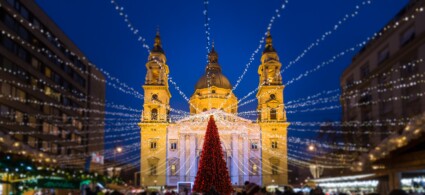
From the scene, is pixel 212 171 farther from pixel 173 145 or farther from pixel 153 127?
pixel 173 145

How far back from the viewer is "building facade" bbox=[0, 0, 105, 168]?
45.1 metres

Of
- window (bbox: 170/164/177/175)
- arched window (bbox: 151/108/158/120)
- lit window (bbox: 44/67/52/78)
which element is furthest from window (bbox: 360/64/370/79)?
lit window (bbox: 44/67/52/78)

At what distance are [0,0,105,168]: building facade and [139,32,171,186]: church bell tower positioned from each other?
7978 millimetres

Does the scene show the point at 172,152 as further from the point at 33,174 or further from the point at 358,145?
the point at 33,174

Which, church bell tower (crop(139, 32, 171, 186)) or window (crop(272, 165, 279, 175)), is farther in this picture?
window (crop(272, 165, 279, 175))

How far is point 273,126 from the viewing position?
68.5 metres

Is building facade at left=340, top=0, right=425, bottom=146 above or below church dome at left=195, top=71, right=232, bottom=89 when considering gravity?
below

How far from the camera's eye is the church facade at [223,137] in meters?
68.1

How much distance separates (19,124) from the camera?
4809 cm

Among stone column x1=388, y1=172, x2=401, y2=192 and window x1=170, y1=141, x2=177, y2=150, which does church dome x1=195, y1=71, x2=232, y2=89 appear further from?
stone column x1=388, y1=172, x2=401, y2=192

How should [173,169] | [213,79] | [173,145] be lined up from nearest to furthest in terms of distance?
1. [173,169]
2. [173,145]
3. [213,79]

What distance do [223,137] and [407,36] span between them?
113ft

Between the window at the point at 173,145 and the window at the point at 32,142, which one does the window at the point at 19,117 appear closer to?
the window at the point at 32,142

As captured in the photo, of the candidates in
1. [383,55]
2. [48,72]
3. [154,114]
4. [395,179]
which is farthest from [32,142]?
[395,179]
